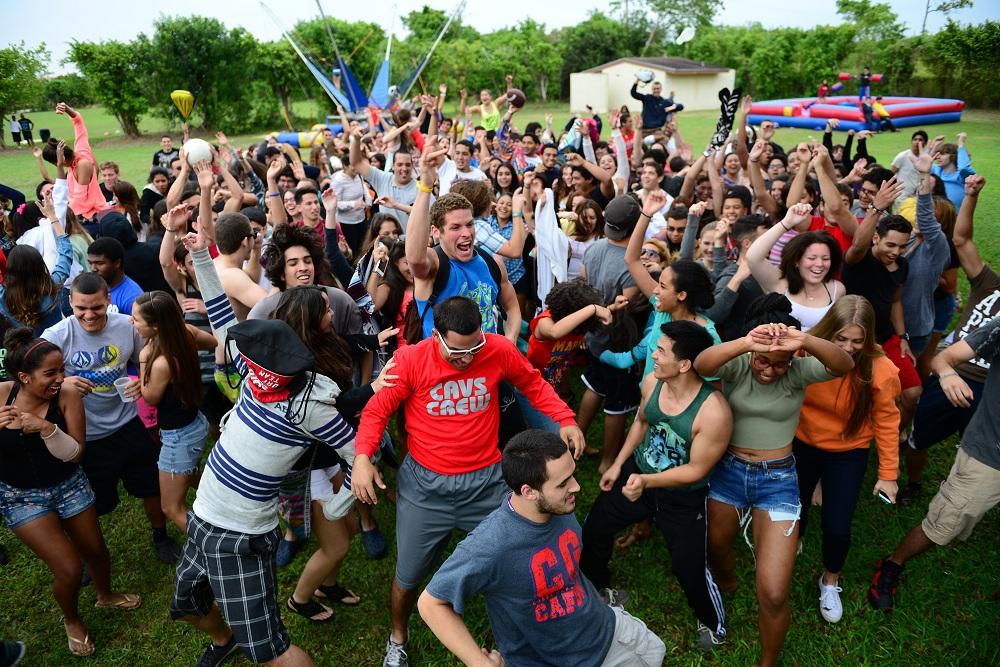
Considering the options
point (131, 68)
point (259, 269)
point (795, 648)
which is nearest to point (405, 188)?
point (259, 269)

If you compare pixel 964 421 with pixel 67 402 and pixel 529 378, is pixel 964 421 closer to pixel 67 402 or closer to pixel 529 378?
pixel 529 378

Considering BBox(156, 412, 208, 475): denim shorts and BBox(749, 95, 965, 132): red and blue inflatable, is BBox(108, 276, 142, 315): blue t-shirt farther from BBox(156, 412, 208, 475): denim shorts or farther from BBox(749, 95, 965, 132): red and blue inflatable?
BBox(749, 95, 965, 132): red and blue inflatable

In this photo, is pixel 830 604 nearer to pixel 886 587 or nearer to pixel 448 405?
pixel 886 587

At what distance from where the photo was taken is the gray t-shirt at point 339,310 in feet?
13.9

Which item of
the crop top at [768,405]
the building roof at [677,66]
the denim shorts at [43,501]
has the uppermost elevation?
the building roof at [677,66]

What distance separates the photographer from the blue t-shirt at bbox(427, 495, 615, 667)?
104 inches

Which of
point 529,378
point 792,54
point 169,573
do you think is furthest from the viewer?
point 792,54

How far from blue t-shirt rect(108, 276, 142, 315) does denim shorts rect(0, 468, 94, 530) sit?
1.58 m

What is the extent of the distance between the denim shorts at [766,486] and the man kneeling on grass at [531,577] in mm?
1150

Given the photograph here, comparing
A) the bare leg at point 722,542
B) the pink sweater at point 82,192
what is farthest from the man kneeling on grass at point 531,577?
the pink sweater at point 82,192

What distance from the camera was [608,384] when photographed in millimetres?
5109

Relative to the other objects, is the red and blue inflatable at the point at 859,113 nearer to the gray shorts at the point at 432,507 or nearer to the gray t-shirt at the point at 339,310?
the gray t-shirt at the point at 339,310

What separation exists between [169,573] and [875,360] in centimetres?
481

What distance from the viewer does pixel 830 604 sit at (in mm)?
4000
